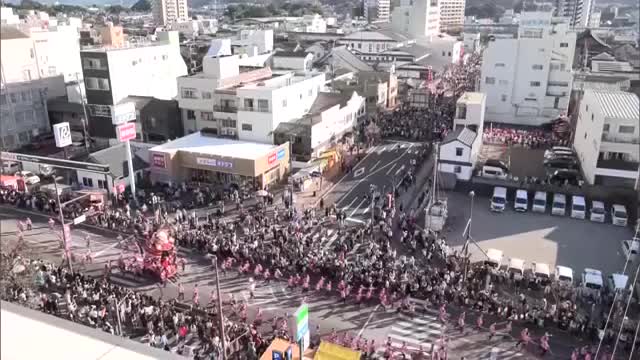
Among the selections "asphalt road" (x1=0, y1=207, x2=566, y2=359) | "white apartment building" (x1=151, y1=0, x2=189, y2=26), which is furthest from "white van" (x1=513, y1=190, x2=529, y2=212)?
"white apartment building" (x1=151, y1=0, x2=189, y2=26)

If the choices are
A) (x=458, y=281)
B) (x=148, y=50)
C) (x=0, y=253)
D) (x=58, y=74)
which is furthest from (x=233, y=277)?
(x=58, y=74)

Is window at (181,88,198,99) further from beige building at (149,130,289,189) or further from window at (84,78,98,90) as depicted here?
window at (84,78,98,90)

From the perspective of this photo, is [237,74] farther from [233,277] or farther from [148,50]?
[233,277]

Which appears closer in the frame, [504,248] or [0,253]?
[0,253]

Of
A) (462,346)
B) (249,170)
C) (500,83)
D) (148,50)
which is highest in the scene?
(148,50)

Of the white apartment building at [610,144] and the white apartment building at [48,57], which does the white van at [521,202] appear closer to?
the white apartment building at [610,144]

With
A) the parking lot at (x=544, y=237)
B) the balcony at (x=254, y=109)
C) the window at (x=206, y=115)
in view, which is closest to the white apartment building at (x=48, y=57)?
the window at (x=206, y=115)

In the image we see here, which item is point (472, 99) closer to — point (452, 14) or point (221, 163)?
point (221, 163)
